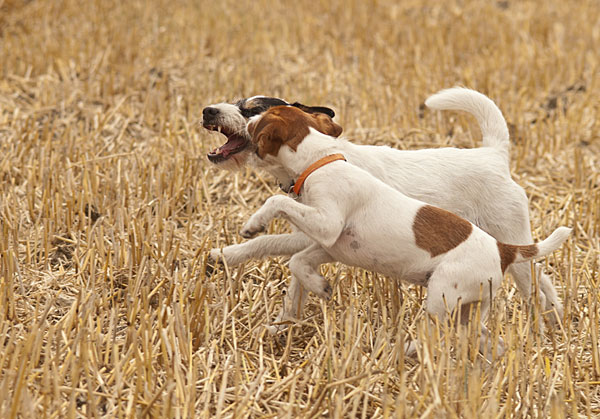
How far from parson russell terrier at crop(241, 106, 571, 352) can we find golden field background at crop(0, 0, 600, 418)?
181 mm

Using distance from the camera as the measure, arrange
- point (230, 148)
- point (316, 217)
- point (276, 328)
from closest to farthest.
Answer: point (316, 217) < point (276, 328) < point (230, 148)

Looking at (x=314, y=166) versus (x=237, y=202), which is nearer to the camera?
(x=314, y=166)

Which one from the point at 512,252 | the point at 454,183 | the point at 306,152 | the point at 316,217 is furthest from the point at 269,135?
the point at 512,252

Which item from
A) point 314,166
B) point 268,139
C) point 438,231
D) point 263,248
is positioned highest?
point 268,139

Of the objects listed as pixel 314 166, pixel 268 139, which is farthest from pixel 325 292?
pixel 268 139

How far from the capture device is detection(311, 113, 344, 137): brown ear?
3379 mm

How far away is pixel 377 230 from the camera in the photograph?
3068 millimetres

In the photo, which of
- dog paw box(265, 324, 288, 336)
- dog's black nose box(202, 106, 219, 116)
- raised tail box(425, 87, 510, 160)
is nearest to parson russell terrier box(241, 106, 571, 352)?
dog paw box(265, 324, 288, 336)

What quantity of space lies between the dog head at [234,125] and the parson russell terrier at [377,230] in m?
0.25

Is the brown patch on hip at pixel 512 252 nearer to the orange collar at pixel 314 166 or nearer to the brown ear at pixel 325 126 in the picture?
the orange collar at pixel 314 166

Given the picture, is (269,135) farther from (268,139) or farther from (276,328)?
(276,328)

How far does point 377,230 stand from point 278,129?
60cm

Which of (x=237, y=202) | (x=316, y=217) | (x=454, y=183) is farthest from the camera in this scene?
(x=237, y=202)

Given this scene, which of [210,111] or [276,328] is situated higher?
[210,111]
